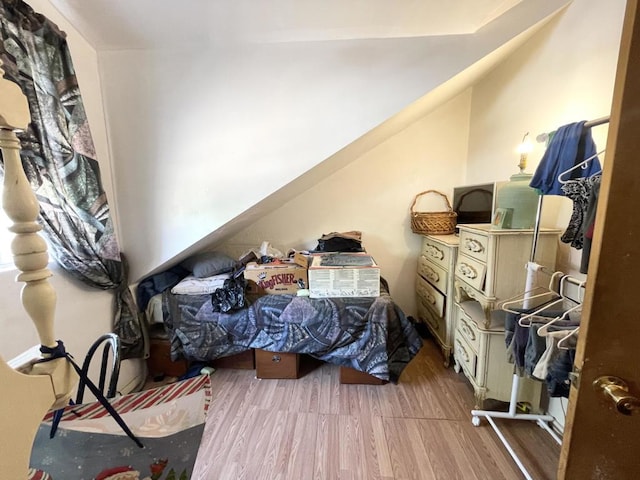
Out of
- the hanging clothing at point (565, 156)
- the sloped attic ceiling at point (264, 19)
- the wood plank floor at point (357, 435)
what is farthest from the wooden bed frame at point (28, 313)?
the hanging clothing at point (565, 156)

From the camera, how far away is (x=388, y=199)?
271cm

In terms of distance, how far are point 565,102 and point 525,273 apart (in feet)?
3.17

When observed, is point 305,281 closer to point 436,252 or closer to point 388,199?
point 436,252

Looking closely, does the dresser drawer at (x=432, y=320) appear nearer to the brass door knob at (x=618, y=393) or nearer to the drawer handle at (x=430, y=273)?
the drawer handle at (x=430, y=273)

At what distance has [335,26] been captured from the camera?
154 centimetres

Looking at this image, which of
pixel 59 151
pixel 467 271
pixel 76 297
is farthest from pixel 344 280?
pixel 59 151

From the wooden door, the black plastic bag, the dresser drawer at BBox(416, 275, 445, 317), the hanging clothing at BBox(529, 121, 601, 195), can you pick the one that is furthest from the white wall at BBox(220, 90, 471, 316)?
the wooden door

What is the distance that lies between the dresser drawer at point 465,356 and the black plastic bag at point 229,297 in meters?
1.58

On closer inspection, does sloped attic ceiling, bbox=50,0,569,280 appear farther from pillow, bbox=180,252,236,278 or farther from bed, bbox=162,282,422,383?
bed, bbox=162,282,422,383

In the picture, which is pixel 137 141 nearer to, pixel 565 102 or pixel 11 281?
pixel 11 281

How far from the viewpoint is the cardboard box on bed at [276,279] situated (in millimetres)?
2084

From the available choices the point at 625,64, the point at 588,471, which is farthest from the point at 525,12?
the point at 588,471

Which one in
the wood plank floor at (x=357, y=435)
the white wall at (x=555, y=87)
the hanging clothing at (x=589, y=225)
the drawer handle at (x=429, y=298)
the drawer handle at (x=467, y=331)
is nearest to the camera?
the hanging clothing at (x=589, y=225)

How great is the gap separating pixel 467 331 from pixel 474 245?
0.59 metres
